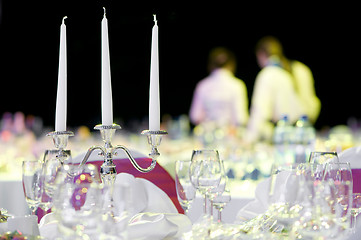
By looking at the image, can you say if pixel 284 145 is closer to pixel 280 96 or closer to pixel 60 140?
pixel 60 140

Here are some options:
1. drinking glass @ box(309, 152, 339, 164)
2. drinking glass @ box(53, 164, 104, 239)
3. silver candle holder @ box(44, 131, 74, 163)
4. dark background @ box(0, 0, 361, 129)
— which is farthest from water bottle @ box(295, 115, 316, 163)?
dark background @ box(0, 0, 361, 129)

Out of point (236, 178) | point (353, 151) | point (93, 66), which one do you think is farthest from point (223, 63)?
point (353, 151)

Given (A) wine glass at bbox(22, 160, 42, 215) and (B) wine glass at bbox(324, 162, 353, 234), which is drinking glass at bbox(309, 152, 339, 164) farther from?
(A) wine glass at bbox(22, 160, 42, 215)

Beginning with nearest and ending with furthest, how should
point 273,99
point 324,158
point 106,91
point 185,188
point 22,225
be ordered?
point 22,225
point 106,91
point 185,188
point 324,158
point 273,99

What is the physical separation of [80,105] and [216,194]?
26.4 ft

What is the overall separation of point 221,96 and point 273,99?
70cm

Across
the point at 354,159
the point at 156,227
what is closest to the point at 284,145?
the point at 354,159

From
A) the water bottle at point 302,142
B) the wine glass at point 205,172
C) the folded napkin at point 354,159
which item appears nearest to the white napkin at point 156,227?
the wine glass at point 205,172

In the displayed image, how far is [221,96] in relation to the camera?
8172 millimetres

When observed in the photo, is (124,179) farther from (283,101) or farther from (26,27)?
(26,27)

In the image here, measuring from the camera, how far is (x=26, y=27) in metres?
9.70

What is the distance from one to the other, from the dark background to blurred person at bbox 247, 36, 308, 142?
27 cm

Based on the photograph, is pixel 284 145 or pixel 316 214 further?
pixel 284 145

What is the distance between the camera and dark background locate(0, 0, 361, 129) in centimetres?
867
